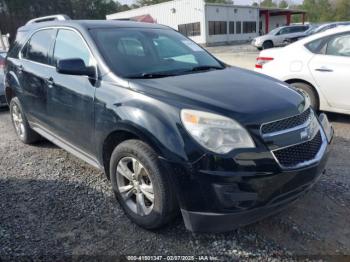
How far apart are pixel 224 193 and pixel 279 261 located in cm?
71

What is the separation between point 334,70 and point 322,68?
0.20 metres

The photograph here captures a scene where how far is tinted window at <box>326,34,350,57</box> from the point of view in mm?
5562

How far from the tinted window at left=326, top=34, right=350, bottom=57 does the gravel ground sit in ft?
7.12

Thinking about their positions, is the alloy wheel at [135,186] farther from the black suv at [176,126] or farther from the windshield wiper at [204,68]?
the windshield wiper at [204,68]

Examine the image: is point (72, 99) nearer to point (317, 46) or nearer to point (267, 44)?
point (317, 46)

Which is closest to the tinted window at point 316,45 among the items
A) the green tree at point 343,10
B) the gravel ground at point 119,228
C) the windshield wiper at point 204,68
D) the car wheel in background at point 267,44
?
the gravel ground at point 119,228

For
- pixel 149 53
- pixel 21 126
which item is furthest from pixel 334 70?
pixel 21 126

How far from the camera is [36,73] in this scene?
4.41 m

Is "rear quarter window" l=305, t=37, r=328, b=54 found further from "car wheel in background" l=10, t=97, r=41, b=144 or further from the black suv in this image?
"car wheel in background" l=10, t=97, r=41, b=144

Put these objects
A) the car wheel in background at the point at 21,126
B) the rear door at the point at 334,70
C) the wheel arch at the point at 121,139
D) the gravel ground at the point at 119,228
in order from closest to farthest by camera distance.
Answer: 1. the wheel arch at the point at 121,139
2. the gravel ground at the point at 119,228
3. the car wheel in background at the point at 21,126
4. the rear door at the point at 334,70

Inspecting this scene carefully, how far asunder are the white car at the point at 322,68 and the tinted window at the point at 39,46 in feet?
12.1

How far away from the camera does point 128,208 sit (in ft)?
10.5

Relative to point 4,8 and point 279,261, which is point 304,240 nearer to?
point 279,261

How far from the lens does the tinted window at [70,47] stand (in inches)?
141
